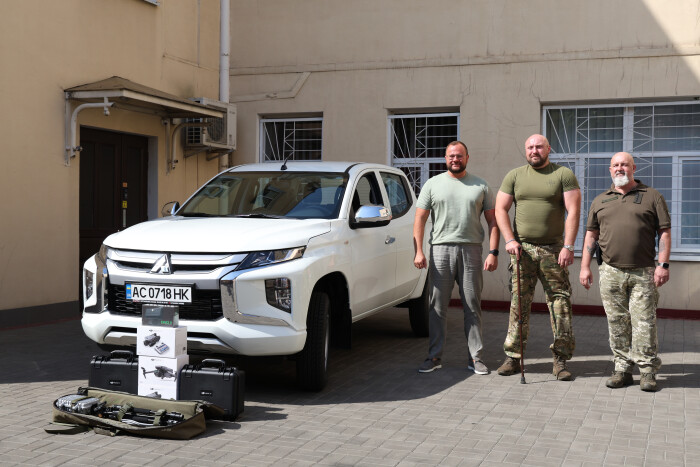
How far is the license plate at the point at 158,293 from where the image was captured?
5.88 m

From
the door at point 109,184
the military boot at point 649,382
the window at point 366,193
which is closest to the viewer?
the military boot at point 649,382

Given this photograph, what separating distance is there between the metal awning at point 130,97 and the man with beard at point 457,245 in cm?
439

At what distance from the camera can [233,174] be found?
7918mm

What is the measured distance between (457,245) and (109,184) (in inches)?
236

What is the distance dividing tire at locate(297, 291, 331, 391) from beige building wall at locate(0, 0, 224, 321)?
15.6 feet

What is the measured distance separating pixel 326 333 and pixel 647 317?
8.65ft

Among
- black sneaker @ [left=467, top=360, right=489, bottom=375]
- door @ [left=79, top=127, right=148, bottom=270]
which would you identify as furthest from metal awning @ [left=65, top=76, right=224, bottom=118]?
black sneaker @ [left=467, top=360, right=489, bottom=375]

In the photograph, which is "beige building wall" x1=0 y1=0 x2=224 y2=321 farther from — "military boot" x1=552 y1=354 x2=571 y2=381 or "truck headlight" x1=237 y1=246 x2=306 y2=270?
"military boot" x1=552 y1=354 x2=571 y2=381

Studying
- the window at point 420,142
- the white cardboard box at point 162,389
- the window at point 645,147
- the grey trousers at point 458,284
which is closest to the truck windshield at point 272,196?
the grey trousers at point 458,284

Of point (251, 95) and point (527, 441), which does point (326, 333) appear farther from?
point (251, 95)

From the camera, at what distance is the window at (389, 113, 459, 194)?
12812 millimetres

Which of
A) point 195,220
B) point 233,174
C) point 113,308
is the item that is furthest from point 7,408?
point 233,174

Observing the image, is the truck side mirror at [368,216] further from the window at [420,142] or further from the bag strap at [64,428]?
the window at [420,142]

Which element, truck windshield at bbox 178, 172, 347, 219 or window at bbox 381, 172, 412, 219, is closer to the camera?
A: truck windshield at bbox 178, 172, 347, 219
